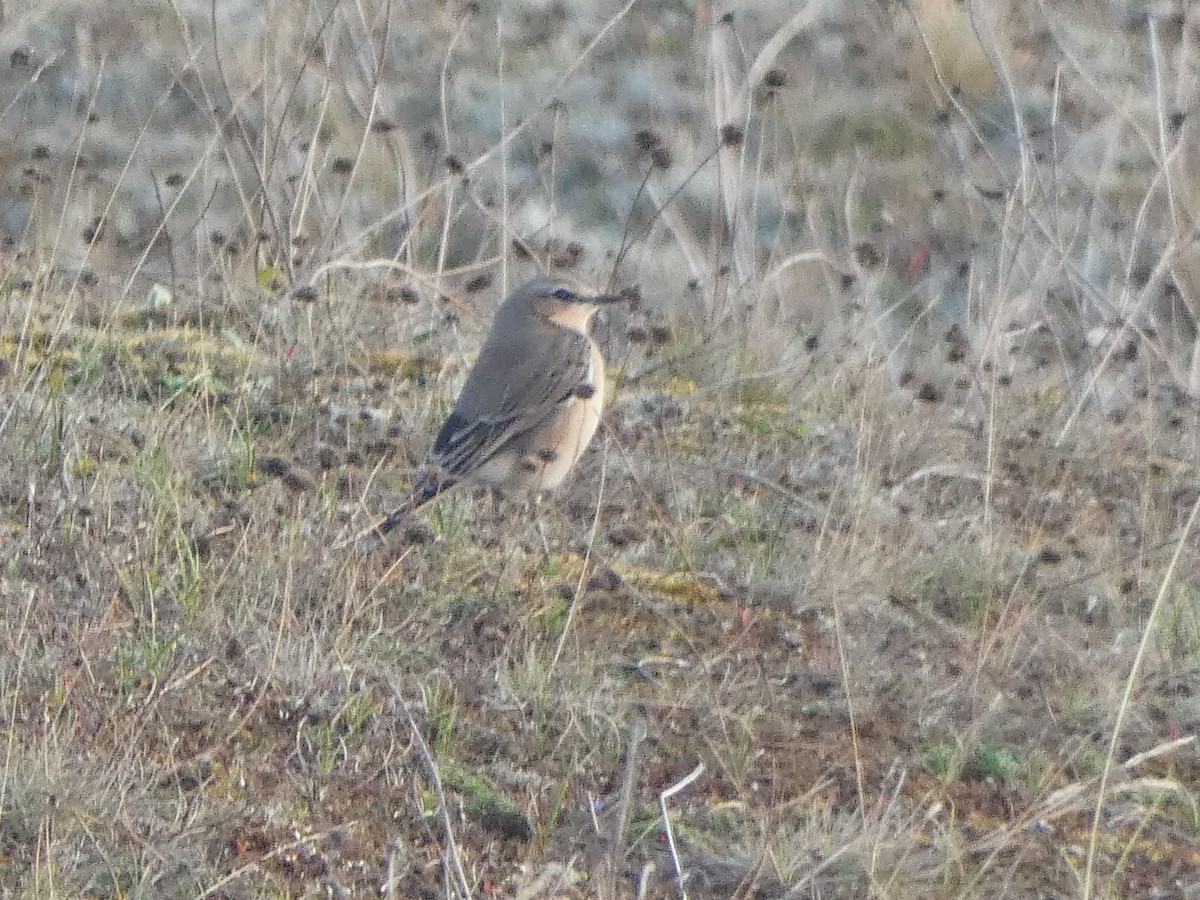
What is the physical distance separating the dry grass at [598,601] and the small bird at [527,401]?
18 cm

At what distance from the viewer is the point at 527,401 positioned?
677 cm

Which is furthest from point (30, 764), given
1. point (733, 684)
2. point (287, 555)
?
point (733, 684)

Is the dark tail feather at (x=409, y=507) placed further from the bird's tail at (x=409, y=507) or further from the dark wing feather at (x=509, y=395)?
the dark wing feather at (x=509, y=395)

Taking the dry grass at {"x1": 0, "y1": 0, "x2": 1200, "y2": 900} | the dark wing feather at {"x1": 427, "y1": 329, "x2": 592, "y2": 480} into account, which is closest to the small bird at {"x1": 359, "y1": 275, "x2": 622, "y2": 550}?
the dark wing feather at {"x1": 427, "y1": 329, "x2": 592, "y2": 480}

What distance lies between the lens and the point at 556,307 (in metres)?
7.30

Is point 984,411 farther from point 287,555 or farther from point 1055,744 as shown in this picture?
point 287,555

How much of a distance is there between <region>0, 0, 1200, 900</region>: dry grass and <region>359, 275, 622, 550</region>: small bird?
0.18 meters

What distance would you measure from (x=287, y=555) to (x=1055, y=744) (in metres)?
2.03

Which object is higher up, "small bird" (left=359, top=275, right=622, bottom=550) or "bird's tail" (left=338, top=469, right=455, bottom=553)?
"bird's tail" (left=338, top=469, right=455, bottom=553)

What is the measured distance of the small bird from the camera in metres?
6.31

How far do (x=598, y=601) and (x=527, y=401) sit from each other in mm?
1220

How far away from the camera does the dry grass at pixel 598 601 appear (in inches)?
171

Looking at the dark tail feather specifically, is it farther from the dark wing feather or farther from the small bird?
the dark wing feather

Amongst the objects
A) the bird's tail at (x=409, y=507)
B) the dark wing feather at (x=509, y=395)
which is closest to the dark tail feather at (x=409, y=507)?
the bird's tail at (x=409, y=507)
